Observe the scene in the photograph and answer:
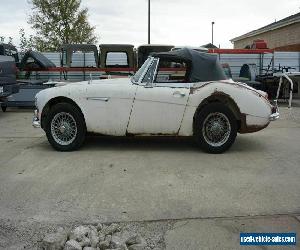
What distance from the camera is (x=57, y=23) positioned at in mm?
25703

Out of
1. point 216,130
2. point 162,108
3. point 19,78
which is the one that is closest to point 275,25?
point 19,78

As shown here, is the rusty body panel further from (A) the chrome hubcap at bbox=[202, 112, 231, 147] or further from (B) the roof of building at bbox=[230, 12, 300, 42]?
(B) the roof of building at bbox=[230, 12, 300, 42]

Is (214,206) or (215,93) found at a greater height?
(215,93)

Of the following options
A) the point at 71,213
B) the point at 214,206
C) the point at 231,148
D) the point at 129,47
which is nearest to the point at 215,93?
the point at 231,148

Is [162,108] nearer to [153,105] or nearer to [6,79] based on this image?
[153,105]

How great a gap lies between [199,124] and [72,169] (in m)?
2.09

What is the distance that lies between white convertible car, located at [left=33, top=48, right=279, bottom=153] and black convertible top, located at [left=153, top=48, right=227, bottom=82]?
0.02 m

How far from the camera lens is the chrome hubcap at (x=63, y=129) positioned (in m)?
7.04

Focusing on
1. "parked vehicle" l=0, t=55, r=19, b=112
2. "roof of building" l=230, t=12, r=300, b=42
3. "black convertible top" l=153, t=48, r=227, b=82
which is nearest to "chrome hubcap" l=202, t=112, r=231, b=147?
"black convertible top" l=153, t=48, r=227, b=82

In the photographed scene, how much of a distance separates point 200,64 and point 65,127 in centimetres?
236

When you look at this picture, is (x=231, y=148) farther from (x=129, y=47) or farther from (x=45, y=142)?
(x=129, y=47)

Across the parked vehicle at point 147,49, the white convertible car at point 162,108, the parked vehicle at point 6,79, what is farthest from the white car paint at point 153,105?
the parked vehicle at point 147,49

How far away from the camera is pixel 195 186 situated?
5.19 m

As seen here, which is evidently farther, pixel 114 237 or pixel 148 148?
pixel 148 148
